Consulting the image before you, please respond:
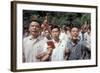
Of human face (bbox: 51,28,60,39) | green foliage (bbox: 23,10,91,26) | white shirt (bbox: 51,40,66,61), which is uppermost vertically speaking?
green foliage (bbox: 23,10,91,26)

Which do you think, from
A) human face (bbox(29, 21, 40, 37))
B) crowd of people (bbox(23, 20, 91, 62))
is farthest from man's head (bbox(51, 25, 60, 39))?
human face (bbox(29, 21, 40, 37))

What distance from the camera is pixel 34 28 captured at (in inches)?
72.7

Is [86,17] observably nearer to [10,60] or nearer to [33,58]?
[33,58]

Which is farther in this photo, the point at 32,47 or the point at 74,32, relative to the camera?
the point at 74,32

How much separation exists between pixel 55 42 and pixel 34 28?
0.23 m

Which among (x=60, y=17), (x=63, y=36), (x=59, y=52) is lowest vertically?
(x=59, y=52)

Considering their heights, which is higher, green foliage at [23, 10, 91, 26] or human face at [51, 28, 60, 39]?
green foliage at [23, 10, 91, 26]

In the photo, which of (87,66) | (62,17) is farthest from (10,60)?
(87,66)

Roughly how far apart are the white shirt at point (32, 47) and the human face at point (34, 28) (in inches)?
1.7

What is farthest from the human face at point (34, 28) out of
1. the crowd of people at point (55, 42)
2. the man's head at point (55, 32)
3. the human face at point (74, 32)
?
the human face at point (74, 32)

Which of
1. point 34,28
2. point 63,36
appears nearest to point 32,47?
point 34,28

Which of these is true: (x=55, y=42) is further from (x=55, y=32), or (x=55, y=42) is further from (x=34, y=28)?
(x=34, y=28)

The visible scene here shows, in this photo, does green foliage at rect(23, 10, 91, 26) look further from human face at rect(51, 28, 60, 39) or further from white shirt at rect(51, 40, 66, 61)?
white shirt at rect(51, 40, 66, 61)

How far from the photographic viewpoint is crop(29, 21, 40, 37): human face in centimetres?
184
